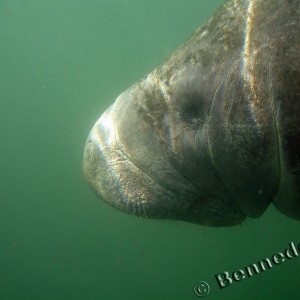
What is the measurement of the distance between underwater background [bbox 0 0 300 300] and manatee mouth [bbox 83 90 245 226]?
87.5 feet

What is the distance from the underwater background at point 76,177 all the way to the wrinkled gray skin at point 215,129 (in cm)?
2686

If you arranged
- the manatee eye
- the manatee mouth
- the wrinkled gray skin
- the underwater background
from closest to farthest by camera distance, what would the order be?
1. the wrinkled gray skin
2. the manatee eye
3. the manatee mouth
4. the underwater background

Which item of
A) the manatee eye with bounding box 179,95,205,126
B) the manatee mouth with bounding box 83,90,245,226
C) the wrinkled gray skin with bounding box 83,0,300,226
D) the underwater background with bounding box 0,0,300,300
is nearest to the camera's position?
the wrinkled gray skin with bounding box 83,0,300,226

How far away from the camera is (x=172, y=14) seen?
191 ft

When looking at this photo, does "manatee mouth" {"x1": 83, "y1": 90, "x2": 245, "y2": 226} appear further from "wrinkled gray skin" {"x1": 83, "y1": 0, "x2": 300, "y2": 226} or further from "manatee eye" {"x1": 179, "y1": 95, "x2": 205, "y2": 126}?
"manatee eye" {"x1": 179, "y1": 95, "x2": 205, "y2": 126}

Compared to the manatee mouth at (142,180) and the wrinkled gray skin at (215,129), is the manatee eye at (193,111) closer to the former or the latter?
the wrinkled gray skin at (215,129)

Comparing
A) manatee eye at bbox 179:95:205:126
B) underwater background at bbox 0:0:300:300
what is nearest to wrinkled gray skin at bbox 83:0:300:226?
manatee eye at bbox 179:95:205:126

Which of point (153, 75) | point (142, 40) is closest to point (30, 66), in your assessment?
point (142, 40)

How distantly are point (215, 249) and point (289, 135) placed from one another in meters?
37.4

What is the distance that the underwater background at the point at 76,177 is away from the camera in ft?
122

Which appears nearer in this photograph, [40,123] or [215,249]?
[215,249]

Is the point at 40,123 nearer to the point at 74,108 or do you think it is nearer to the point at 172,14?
the point at 74,108

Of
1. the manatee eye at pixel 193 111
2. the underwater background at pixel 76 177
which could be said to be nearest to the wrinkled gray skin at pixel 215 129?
the manatee eye at pixel 193 111

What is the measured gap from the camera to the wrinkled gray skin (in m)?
2.00
